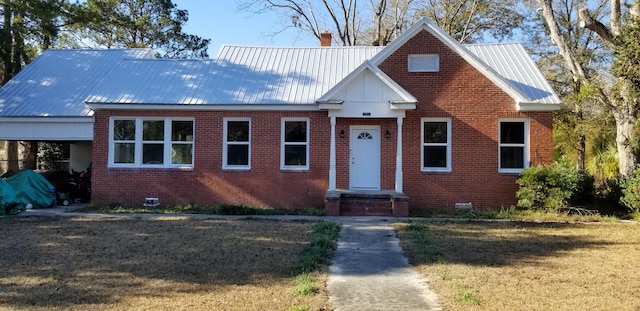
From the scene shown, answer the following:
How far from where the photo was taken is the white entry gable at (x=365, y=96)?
15.9 m

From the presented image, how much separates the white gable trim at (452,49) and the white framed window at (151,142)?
267 inches

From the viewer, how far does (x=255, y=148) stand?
16.8 metres

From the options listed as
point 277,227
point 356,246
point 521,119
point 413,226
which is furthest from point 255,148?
point 521,119

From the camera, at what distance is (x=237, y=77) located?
60.3 ft

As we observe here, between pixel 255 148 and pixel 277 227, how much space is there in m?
4.93

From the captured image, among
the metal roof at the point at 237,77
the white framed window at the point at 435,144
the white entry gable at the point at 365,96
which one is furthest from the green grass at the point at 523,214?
the metal roof at the point at 237,77

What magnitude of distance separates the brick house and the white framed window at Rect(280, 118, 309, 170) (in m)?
0.04

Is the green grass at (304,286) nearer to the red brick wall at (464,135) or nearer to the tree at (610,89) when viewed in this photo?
the red brick wall at (464,135)

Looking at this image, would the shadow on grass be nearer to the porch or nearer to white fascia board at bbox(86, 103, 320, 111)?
the porch

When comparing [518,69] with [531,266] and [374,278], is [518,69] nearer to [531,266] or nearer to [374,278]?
[531,266]

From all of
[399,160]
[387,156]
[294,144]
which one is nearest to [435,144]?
[399,160]

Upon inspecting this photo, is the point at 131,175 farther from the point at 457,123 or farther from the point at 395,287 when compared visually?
the point at 395,287

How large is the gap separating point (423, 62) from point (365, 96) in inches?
93.8

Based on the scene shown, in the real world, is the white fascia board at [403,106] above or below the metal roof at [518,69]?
below
